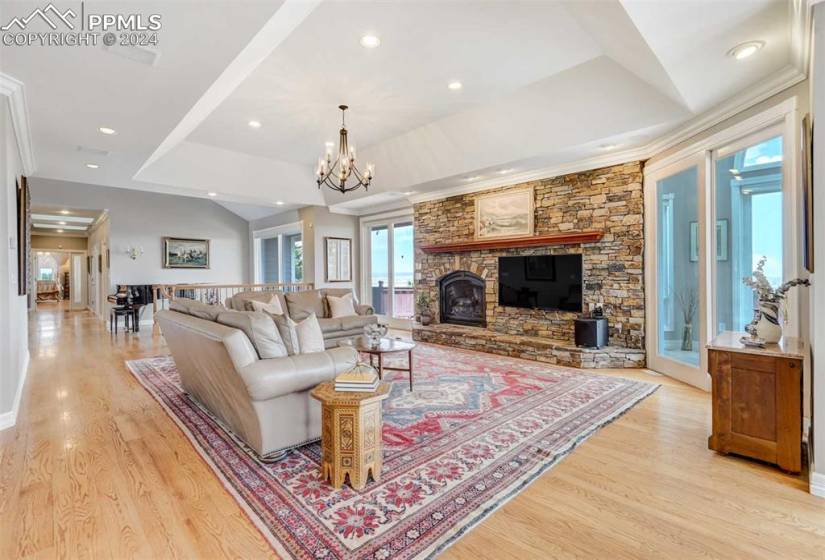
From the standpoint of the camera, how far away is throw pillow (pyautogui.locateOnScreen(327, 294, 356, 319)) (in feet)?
20.0

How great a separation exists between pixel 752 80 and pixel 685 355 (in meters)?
2.70

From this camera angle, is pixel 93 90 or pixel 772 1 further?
pixel 93 90

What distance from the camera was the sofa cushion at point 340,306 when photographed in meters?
6.11

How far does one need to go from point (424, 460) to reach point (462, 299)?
457cm

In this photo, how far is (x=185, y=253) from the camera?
985 centimetres

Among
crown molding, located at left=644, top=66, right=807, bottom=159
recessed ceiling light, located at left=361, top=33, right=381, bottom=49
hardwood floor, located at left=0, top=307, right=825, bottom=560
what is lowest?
hardwood floor, located at left=0, top=307, right=825, bottom=560

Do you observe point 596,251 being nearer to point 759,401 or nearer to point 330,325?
point 759,401

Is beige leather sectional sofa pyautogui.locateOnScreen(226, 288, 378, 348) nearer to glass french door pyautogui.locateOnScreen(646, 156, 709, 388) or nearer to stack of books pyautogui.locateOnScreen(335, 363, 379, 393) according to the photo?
stack of books pyautogui.locateOnScreen(335, 363, 379, 393)

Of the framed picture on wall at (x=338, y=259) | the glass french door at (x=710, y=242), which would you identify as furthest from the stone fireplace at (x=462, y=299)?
the framed picture on wall at (x=338, y=259)

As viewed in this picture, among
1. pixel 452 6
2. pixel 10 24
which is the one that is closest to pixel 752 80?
pixel 452 6

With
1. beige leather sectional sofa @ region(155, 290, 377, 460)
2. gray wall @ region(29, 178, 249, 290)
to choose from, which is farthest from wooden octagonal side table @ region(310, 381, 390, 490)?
gray wall @ region(29, 178, 249, 290)

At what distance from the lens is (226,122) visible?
17.4ft

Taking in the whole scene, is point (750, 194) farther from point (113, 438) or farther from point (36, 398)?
point (36, 398)

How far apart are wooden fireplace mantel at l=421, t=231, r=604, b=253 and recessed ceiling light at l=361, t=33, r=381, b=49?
334cm
